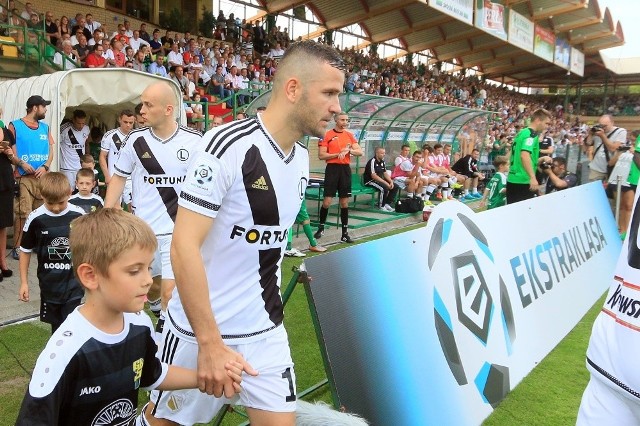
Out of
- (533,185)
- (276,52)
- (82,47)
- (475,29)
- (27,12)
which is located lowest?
(533,185)

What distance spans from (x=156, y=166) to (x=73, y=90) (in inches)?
Answer: 160

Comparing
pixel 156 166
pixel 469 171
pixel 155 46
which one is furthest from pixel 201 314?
pixel 155 46

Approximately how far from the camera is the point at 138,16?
2256 centimetres

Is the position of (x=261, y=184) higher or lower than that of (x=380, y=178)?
A: higher

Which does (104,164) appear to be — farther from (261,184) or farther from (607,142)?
(607,142)

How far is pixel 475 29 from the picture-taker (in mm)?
36406

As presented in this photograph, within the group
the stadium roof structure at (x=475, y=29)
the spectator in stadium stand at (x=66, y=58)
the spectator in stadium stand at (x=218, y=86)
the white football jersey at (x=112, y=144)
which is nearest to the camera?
the white football jersey at (x=112, y=144)

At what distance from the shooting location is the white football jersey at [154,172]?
12.9ft

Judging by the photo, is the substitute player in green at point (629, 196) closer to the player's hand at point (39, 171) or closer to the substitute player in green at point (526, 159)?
the substitute player in green at point (526, 159)

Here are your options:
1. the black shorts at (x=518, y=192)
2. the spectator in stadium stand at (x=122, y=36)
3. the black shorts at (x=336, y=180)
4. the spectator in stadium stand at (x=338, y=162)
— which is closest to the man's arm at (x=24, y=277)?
the spectator in stadium stand at (x=338, y=162)

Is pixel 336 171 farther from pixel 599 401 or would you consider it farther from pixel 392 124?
pixel 599 401

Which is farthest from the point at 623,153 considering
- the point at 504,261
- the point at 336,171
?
the point at 504,261

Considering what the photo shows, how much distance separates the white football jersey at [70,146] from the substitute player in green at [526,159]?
6.98 meters

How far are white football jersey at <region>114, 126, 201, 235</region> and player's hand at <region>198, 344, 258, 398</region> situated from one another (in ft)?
7.37
